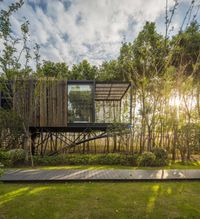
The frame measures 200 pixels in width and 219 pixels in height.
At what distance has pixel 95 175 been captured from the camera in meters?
5.90

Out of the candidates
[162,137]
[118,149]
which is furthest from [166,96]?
[118,149]

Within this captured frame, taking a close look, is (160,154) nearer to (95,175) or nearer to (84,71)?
(95,175)

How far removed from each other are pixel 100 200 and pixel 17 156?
4.71 meters

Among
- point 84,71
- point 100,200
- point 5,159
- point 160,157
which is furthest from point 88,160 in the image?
point 84,71

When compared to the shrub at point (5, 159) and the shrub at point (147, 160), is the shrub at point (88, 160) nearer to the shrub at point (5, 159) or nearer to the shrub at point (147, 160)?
the shrub at point (147, 160)

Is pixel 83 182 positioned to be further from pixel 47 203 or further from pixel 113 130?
pixel 113 130

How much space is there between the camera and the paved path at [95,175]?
550 cm

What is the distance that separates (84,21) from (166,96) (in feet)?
15.8

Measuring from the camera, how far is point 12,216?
3492 mm

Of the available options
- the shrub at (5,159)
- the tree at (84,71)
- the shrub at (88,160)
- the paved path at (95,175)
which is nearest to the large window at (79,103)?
the shrub at (88,160)

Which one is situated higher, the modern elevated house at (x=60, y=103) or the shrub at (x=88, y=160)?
the modern elevated house at (x=60, y=103)

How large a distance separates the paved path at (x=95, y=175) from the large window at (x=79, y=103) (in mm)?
3445

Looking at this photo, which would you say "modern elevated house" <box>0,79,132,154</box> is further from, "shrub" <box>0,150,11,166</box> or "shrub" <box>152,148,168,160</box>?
"shrub" <box>152,148,168,160</box>

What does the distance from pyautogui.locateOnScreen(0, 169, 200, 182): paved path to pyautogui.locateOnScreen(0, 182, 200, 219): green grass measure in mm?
312
